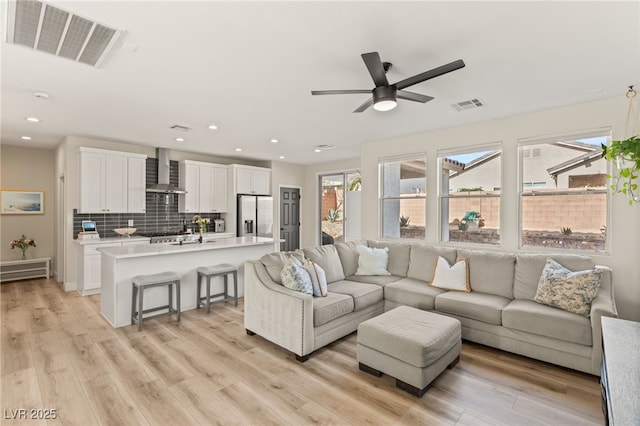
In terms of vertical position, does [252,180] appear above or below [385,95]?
below

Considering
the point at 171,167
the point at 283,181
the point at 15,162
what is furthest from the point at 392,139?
the point at 15,162

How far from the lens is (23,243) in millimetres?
5848

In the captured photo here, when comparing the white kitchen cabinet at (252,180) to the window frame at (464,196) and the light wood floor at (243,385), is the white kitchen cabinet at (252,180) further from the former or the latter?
the window frame at (464,196)

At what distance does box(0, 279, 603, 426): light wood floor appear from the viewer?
2.12 meters

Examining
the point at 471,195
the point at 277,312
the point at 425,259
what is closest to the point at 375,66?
the point at 277,312

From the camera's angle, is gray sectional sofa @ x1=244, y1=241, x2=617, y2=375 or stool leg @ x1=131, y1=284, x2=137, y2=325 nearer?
gray sectional sofa @ x1=244, y1=241, x2=617, y2=375

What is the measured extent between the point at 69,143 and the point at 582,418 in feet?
23.6

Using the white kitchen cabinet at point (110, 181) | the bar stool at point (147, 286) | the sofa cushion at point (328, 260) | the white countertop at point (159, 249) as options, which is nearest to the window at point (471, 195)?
the sofa cushion at point (328, 260)

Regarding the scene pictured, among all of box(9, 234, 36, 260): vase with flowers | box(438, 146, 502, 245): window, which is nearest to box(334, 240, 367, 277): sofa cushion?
box(438, 146, 502, 245): window

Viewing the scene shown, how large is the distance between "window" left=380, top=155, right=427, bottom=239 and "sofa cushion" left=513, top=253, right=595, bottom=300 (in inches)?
66.6

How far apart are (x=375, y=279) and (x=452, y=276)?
949 mm

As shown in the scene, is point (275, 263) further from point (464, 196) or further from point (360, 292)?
point (464, 196)

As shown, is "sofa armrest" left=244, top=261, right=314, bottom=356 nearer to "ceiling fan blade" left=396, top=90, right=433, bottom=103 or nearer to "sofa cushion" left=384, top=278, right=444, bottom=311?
"sofa cushion" left=384, top=278, right=444, bottom=311

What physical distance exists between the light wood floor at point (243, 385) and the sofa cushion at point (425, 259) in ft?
3.19
